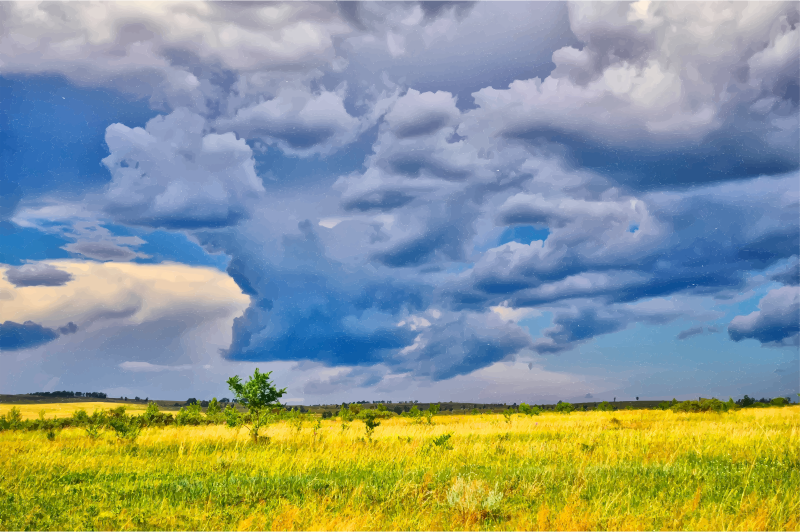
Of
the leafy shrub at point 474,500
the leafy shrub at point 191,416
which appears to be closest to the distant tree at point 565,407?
the leafy shrub at point 191,416

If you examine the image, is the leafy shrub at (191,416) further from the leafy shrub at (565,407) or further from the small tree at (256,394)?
the leafy shrub at (565,407)

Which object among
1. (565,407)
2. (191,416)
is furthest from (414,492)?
(565,407)

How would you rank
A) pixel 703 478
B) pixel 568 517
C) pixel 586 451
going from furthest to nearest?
pixel 586 451 < pixel 703 478 < pixel 568 517

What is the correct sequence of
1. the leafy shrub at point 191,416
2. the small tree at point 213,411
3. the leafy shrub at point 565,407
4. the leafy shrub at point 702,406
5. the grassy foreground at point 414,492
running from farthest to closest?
the leafy shrub at point 565,407 → the leafy shrub at point 702,406 → the leafy shrub at point 191,416 → the small tree at point 213,411 → the grassy foreground at point 414,492

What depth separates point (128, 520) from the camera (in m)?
6.04

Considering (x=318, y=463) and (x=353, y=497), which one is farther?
(x=318, y=463)

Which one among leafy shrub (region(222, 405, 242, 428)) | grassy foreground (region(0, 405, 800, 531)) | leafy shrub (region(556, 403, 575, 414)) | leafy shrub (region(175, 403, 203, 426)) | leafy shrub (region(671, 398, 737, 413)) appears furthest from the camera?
leafy shrub (region(556, 403, 575, 414))

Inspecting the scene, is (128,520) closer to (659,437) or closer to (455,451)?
(455,451)

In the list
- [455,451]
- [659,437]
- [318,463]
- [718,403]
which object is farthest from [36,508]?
[718,403]

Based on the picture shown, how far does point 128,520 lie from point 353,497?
9.53 feet

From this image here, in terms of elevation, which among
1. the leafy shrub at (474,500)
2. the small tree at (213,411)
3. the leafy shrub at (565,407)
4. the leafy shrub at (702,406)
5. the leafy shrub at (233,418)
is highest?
the leafy shrub at (474,500)

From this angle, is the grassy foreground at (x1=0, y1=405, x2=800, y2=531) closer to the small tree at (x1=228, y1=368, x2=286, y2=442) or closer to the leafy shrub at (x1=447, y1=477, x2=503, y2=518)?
the leafy shrub at (x1=447, y1=477, x2=503, y2=518)

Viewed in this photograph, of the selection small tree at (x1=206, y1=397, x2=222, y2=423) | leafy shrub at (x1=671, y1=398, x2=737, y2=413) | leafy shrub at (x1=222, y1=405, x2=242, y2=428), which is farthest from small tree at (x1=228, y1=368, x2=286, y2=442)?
leafy shrub at (x1=671, y1=398, x2=737, y2=413)

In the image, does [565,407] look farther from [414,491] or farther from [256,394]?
[414,491]
